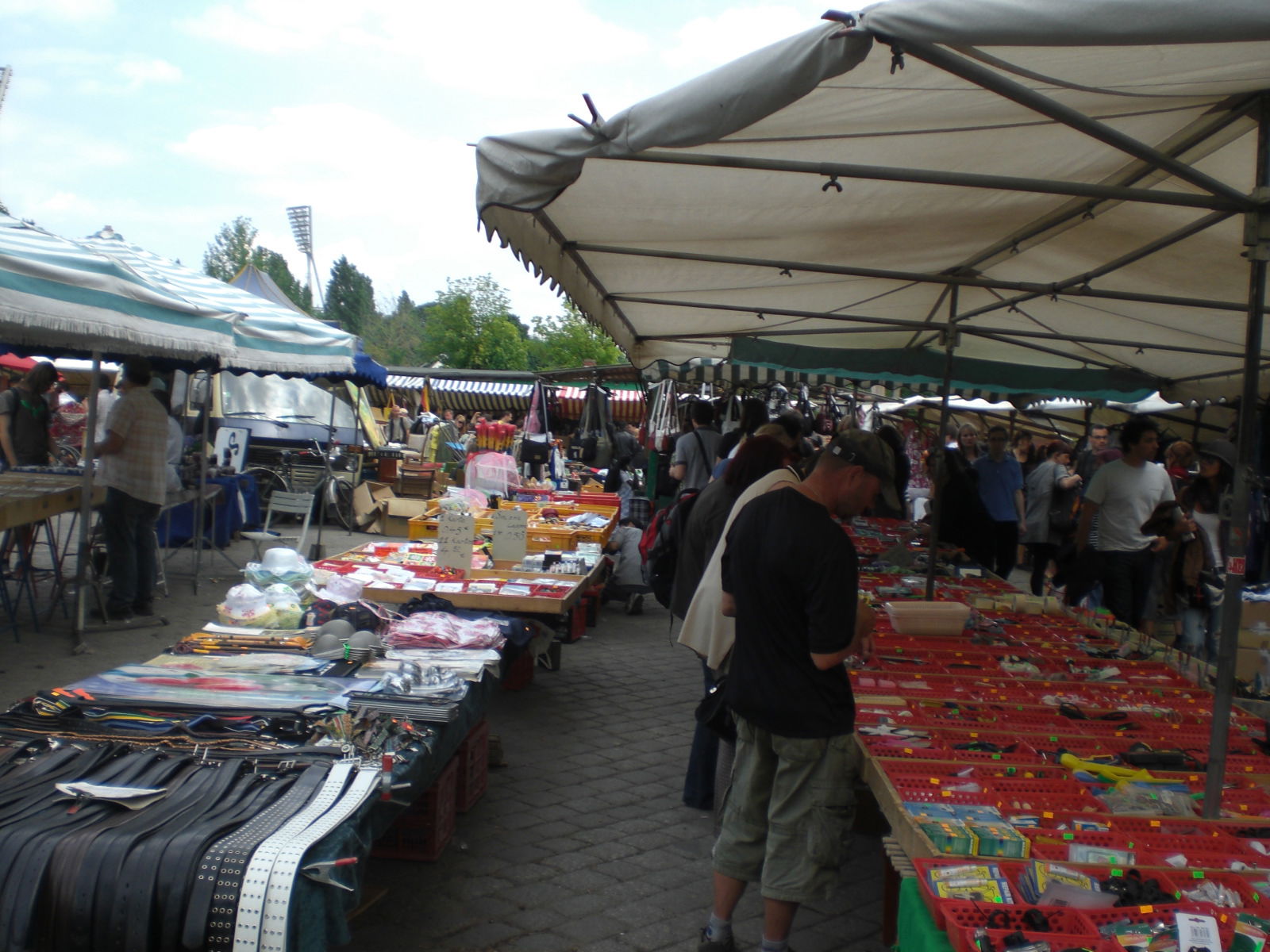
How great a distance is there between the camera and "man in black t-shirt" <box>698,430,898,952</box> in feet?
8.97

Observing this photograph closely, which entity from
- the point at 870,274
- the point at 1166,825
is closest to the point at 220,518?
the point at 870,274

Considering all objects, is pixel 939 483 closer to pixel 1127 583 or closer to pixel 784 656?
pixel 1127 583

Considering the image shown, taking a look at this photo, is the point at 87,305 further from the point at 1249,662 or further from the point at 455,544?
the point at 1249,662

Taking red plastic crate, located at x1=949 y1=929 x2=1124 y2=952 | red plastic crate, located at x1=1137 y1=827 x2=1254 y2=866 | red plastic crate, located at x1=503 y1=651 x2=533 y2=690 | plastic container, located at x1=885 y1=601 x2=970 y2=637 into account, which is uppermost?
plastic container, located at x1=885 y1=601 x2=970 y2=637

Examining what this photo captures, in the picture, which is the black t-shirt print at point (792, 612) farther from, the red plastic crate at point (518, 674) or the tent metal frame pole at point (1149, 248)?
the red plastic crate at point (518, 674)

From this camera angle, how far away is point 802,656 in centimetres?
282

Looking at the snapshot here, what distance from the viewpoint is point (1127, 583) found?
21.0ft

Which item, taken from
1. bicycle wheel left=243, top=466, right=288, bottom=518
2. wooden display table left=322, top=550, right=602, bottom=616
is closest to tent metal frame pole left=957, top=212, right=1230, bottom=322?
wooden display table left=322, top=550, right=602, bottom=616

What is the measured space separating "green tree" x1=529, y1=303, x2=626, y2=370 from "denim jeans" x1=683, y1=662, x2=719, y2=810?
39.7 metres

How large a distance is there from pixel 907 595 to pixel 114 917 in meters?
4.56

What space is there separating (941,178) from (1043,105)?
0.39m

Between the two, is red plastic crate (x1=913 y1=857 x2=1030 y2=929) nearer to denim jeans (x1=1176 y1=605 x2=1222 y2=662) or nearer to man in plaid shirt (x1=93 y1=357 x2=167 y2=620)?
denim jeans (x1=1176 y1=605 x2=1222 y2=662)

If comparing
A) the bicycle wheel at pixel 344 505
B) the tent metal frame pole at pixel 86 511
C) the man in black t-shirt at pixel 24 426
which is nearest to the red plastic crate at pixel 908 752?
the tent metal frame pole at pixel 86 511

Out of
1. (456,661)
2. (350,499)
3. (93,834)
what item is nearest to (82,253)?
(456,661)
